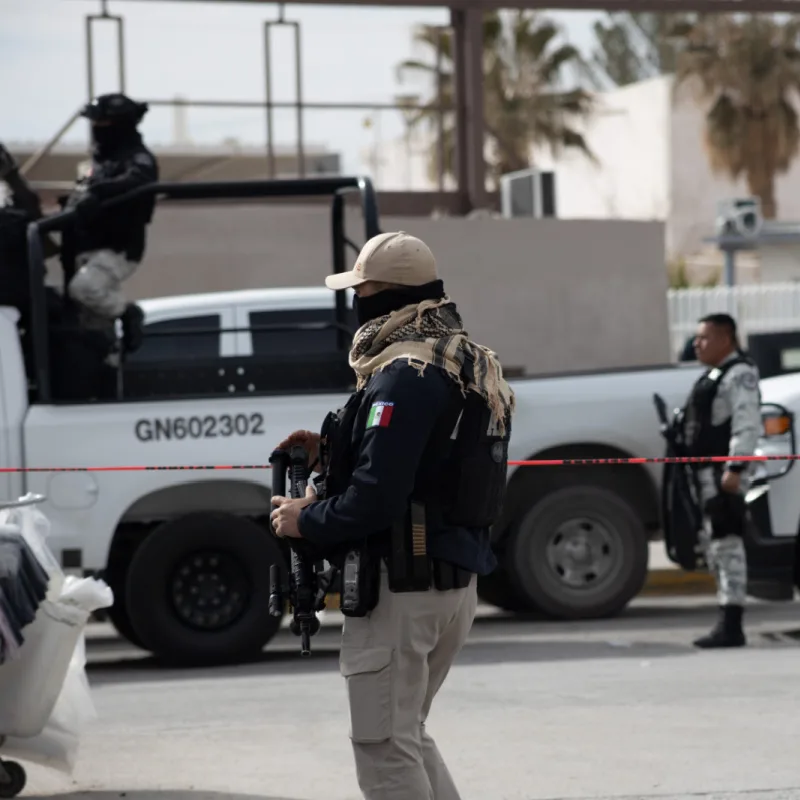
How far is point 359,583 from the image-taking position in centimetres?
409

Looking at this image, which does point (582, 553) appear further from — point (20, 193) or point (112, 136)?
point (20, 193)

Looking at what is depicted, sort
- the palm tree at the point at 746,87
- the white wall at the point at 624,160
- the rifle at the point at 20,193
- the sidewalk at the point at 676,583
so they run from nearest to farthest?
the rifle at the point at 20,193 < the sidewalk at the point at 676,583 < the palm tree at the point at 746,87 < the white wall at the point at 624,160

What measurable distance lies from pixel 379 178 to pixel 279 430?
1362 cm

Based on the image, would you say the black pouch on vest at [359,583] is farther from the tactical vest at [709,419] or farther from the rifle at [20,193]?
the rifle at [20,193]

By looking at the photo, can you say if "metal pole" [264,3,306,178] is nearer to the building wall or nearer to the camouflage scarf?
the building wall

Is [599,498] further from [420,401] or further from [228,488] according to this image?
[420,401]

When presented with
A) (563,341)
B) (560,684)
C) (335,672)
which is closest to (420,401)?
(560,684)

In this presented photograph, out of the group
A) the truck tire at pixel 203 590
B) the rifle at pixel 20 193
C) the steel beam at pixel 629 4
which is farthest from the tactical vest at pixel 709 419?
the steel beam at pixel 629 4

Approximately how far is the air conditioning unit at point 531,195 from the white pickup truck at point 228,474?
9.16m

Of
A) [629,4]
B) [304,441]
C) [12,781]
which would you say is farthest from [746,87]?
[304,441]

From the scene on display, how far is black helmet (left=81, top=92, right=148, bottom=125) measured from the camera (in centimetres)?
888

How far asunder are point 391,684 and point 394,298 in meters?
0.95

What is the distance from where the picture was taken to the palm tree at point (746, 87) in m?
42.0

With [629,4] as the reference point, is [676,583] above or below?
below
